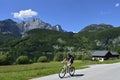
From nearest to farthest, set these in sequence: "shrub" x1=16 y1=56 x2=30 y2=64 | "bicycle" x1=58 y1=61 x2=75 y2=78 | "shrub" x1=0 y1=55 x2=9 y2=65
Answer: "bicycle" x1=58 y1=61 x2=75 y2=78 → "shrub" x1=0 y1=55 x2=9 y2=65 → "shrub" x1=16 y1=56 x2=30 y2=64

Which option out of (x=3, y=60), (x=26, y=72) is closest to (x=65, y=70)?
(x=26, y=72)

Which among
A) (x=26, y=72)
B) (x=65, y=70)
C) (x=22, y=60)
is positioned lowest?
(x=26, y=72)

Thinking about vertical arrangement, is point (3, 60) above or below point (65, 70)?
above

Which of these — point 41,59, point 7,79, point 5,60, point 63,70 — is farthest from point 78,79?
point 41,59

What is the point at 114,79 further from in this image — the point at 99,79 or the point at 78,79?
the point at 78,79

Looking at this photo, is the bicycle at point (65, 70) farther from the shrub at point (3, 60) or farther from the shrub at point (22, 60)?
the shrub at point (22, 60)

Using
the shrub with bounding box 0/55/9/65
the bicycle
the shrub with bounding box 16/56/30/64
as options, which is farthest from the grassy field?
the shrub with bounding box 16/56/30/64

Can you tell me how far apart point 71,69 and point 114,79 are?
4.17 meters

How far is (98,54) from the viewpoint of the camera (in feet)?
406

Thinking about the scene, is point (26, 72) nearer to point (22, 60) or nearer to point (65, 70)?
point (65, 70)

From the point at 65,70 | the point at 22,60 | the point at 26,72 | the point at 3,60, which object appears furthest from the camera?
the point at 22,60

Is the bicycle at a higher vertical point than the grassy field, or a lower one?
higher

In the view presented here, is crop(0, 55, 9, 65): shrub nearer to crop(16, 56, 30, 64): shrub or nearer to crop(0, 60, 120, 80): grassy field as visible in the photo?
crop(16, 56, 30, 64): shrub

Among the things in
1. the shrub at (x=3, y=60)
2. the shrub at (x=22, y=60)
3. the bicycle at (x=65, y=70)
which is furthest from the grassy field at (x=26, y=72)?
the shrub at (x=22, y=60)
